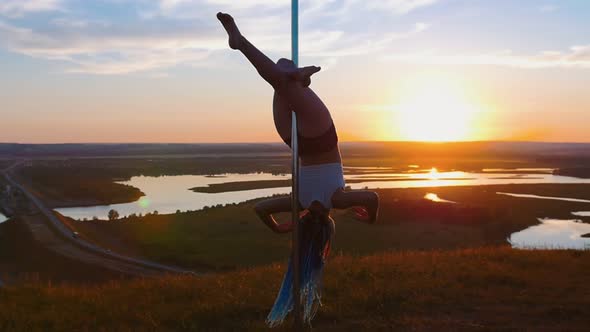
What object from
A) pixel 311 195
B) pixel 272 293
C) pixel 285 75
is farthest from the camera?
pixel 272 293

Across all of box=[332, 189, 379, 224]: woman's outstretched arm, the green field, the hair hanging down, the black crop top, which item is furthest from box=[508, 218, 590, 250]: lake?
the black crop top

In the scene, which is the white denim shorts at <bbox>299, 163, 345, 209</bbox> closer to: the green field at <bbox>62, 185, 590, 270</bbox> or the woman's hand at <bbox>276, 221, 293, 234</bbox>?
the woman's hand at <bbox>276, 221, 293, 234</bbox>

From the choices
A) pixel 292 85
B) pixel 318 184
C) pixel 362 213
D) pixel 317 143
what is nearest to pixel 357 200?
pixel 362 213

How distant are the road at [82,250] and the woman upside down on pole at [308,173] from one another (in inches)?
725

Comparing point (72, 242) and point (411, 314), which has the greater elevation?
point (411, 314)

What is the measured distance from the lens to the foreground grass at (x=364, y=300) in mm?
6770

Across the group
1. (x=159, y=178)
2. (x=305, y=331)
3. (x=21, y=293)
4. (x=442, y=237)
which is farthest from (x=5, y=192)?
(x=305, y=331)

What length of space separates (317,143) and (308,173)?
355 millimetres

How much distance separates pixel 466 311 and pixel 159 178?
9392cm

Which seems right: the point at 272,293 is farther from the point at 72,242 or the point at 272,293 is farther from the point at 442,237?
the point at 72,242

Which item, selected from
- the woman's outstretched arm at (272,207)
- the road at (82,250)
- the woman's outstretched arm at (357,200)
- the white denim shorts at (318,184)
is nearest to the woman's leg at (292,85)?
the white denim shorts at (318,184)

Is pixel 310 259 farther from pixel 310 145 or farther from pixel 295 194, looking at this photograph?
pixel 310 145

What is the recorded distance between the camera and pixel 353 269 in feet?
31.8

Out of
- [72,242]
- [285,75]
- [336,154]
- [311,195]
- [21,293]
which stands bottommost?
[72,242]
